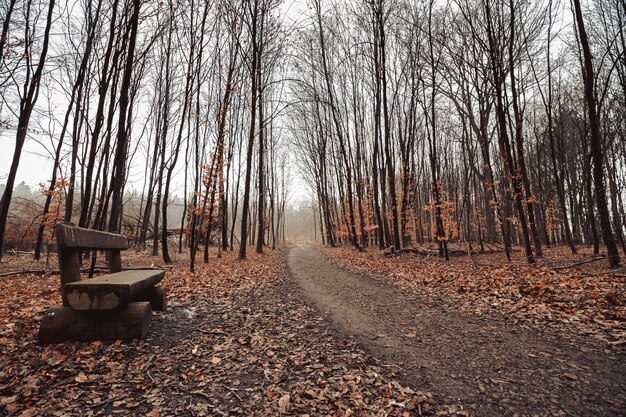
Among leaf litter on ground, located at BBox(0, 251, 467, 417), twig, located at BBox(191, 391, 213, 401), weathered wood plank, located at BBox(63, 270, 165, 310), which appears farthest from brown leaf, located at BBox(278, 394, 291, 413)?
weathered wood plank, located at BBox(63, 270, 165, 310)

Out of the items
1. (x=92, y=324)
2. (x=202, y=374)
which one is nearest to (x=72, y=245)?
(x=92, y=324)

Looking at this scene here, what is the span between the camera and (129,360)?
2.99 metres

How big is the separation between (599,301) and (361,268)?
21.4 feet

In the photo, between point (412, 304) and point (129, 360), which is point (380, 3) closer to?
point (412, 304)

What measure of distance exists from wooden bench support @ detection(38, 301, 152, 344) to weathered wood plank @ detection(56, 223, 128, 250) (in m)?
0.75

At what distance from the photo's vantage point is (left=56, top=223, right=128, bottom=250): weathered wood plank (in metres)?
2.98

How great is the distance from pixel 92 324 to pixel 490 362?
4.55 metres

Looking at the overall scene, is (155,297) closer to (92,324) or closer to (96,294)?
(92,324)

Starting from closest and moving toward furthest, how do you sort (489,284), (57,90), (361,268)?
(489,284) < (361,268) < (57,90)

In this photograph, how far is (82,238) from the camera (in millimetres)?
3318

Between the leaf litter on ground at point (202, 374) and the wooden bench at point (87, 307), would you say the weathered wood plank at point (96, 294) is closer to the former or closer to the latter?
the wooden bench at point (87, 307)

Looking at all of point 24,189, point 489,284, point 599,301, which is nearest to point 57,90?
point 489,284

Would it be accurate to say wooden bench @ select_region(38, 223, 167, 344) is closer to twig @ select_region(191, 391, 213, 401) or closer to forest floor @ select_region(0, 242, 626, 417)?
forest floor @ select_region(0, 242, 626, 417)

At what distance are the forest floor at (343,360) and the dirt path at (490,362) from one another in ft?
0.05
